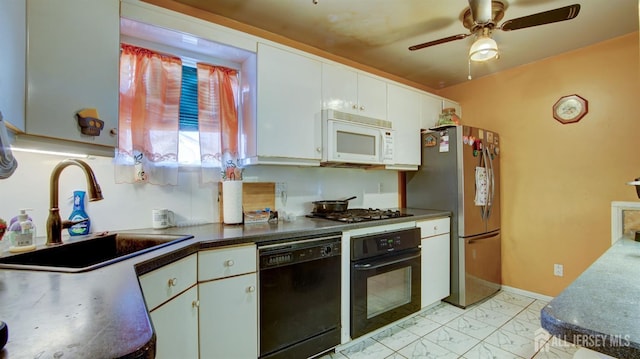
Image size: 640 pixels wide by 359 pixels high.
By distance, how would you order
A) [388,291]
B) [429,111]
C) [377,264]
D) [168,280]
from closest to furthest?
1. [168,280]
2. [377,264]
3. [388,291]
4. [429,111]

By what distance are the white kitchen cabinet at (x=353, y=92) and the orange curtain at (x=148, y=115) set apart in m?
1.07

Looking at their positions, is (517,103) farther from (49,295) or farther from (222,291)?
(49,295)

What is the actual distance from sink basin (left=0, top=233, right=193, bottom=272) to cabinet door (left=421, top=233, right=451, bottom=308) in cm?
194

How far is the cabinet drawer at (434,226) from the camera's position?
2.40 m

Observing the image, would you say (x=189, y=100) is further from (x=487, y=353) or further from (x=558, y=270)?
(x=558, y=270)

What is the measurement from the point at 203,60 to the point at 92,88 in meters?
0.90

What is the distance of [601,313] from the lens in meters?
0.67

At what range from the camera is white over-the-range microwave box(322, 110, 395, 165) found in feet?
7.00

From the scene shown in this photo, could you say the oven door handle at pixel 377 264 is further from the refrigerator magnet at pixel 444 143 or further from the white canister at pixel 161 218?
the white canister at pixel 161 218

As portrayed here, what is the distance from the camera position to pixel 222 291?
1466 mm

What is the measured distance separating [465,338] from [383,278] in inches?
29.4

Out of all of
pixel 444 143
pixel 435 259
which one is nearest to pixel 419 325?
pixel 435 259

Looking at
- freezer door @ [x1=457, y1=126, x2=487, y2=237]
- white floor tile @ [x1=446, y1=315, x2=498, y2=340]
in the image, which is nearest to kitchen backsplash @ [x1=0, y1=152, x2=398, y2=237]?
freezer door @ [x1=457, y1=126, x2=487, y2=237]

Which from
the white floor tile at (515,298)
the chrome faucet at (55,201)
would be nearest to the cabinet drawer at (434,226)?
the white floor tile at (515,298)
